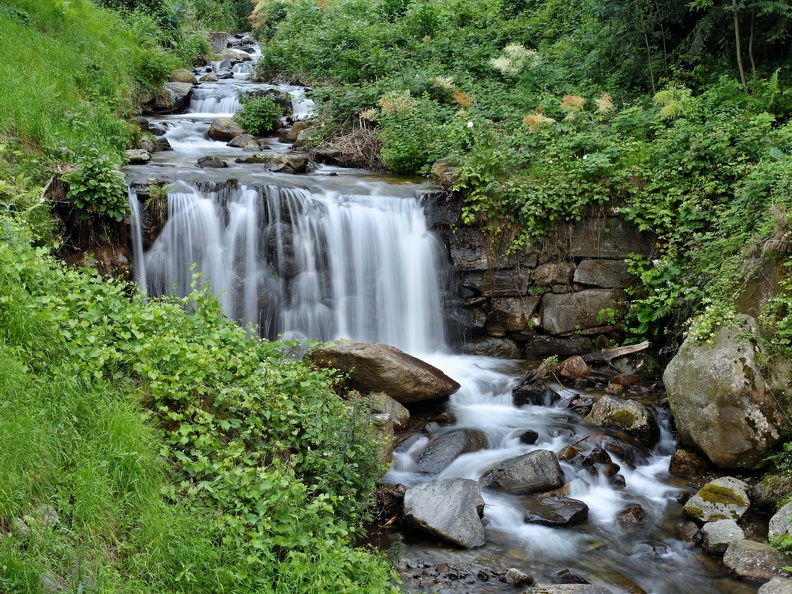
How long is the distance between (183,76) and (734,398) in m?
16.2

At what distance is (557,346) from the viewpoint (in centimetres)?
956

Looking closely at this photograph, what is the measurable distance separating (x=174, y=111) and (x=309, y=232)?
28.0 ft

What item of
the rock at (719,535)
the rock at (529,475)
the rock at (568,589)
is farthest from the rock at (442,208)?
the rock at (568,589)

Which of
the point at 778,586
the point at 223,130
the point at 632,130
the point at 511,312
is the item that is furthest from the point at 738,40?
the point at 223,130

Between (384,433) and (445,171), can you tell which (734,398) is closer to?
(384,433)

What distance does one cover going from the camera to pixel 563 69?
13.2 metres

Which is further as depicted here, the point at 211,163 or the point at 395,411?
the point at 211,163

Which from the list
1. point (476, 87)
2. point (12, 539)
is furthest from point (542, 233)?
point (12, 539)

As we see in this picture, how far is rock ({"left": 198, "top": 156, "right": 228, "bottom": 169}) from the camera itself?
1150 centimetres

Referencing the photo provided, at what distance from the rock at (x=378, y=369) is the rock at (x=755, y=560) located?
353cm

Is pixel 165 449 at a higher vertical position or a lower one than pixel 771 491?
higher

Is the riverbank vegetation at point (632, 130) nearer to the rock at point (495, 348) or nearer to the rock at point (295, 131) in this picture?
the rock at point (295, 131)

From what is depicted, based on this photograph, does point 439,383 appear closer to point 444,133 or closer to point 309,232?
point 309,232

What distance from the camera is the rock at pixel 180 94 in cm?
1625
